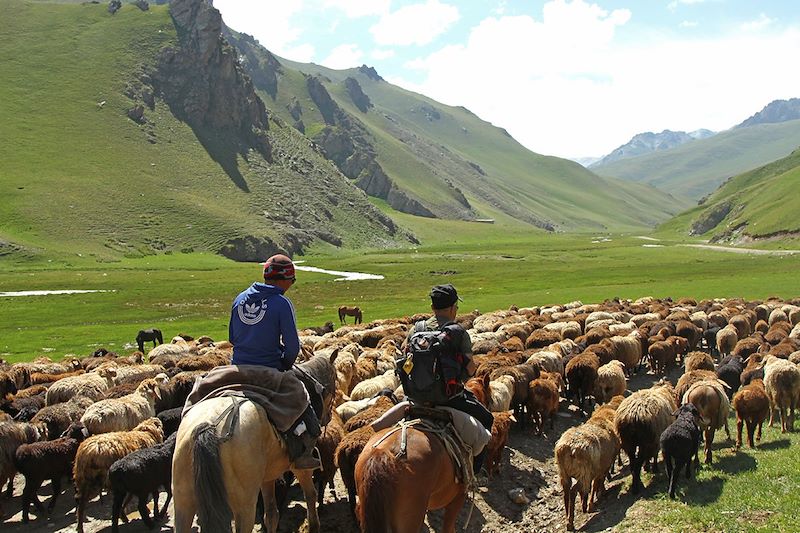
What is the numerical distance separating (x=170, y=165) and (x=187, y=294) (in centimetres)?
8532

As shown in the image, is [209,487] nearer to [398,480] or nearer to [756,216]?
[398,480]

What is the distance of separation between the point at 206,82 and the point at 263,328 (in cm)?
16230

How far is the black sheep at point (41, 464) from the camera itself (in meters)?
11.1

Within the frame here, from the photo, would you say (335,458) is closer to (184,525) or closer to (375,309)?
(184,525)

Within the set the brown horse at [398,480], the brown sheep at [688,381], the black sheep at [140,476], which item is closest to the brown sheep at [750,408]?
the brown sheep at [688,381]

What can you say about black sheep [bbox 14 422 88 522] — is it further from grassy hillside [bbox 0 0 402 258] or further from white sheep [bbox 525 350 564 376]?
grassy hillside [bbox 0 0 402 258]

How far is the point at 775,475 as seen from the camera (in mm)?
10648

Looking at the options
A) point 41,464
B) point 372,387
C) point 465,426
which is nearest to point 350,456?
point 465,426

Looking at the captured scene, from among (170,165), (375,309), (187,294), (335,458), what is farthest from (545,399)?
(170,165)

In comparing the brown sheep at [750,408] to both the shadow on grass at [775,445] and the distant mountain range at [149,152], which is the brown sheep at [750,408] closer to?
the shadow on grass at [775,445]

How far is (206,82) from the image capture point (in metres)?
154

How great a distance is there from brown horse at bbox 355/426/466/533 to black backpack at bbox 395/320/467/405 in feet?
1.85

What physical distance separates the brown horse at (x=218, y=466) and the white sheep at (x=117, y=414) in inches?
290

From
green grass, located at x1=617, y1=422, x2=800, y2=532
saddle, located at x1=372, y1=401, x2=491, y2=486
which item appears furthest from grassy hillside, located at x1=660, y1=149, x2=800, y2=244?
saddle, located at x1=372, y1=401, x2=491, y2=486
